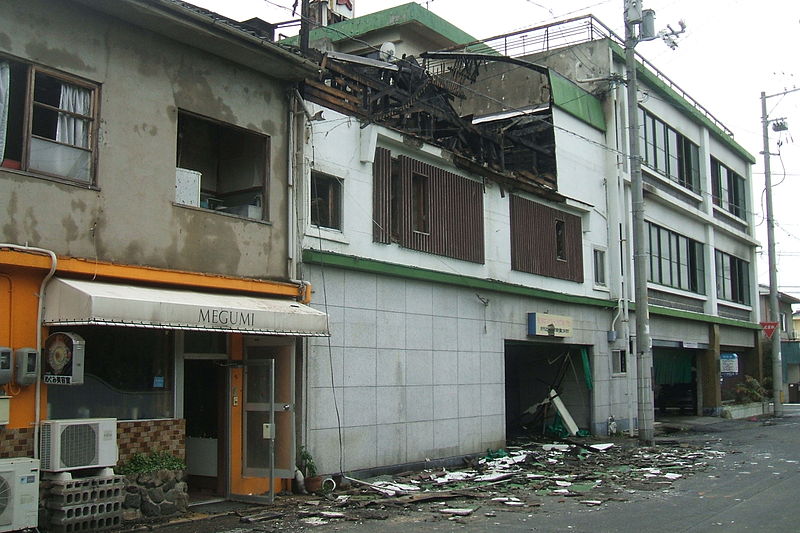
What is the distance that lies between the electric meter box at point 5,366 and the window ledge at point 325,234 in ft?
18.4

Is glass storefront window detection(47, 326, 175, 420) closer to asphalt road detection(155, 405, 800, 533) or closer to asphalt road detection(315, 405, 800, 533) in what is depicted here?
asphalt road detection(155, 405, 800, 533)

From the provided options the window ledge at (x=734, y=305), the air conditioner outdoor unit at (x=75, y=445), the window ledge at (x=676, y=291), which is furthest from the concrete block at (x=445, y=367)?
the window ledge at (x=734, y=305)

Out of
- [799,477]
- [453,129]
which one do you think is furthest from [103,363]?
[799,477]

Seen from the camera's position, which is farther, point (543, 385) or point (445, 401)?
point (543, 385)

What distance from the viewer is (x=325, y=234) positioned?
47.8 ft

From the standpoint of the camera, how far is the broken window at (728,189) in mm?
34750

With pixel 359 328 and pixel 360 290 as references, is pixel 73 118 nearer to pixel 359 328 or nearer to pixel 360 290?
pixel 360 290

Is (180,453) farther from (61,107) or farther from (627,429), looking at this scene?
(627,429)

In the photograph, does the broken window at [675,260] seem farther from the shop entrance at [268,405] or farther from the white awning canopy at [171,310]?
the white awning canopy at [171,310]

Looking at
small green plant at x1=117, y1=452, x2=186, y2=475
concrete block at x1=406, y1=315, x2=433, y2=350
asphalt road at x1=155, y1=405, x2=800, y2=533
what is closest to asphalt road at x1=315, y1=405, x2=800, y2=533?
asphalt road at x1=155, y1=405, x2=800, y2=533

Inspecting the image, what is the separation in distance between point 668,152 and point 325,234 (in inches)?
756

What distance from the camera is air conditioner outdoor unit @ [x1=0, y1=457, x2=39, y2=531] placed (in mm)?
9367

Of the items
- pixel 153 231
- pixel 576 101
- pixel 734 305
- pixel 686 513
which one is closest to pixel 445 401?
pixel 686 513

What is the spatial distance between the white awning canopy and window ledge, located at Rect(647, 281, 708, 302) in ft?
56.1
